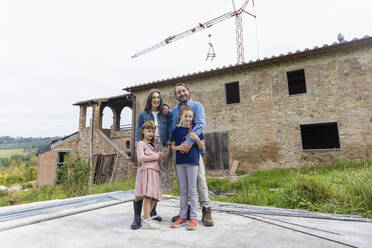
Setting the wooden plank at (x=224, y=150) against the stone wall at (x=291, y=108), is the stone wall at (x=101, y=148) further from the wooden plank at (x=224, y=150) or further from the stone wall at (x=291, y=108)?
the stone wall at (x=291, y=108)

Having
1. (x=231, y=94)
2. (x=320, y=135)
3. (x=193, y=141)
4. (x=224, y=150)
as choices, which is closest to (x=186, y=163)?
(x=193, y=141)

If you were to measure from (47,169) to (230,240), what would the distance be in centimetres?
1532

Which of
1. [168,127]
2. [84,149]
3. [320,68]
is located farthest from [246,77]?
[84,149]

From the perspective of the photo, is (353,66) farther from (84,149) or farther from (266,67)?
(84,149)

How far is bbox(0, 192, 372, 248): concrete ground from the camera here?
62.3 inches

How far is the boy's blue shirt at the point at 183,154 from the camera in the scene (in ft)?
7.34

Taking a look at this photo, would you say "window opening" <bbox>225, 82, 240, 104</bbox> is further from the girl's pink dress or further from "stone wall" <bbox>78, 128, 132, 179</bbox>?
the girl's pink dress

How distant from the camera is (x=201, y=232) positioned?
1859 mm

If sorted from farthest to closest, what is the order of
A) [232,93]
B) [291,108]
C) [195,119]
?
[232,93]
[291,108]
[195,119]

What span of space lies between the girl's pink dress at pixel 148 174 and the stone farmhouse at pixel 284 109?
24.1 feet

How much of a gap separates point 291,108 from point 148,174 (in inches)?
324

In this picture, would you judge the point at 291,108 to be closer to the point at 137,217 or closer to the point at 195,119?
the point at 195,119

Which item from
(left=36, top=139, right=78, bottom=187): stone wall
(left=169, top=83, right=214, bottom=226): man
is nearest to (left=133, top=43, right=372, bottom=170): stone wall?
(left=169, top=83, right=214, bottom=226): man

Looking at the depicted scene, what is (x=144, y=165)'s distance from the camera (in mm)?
2229
